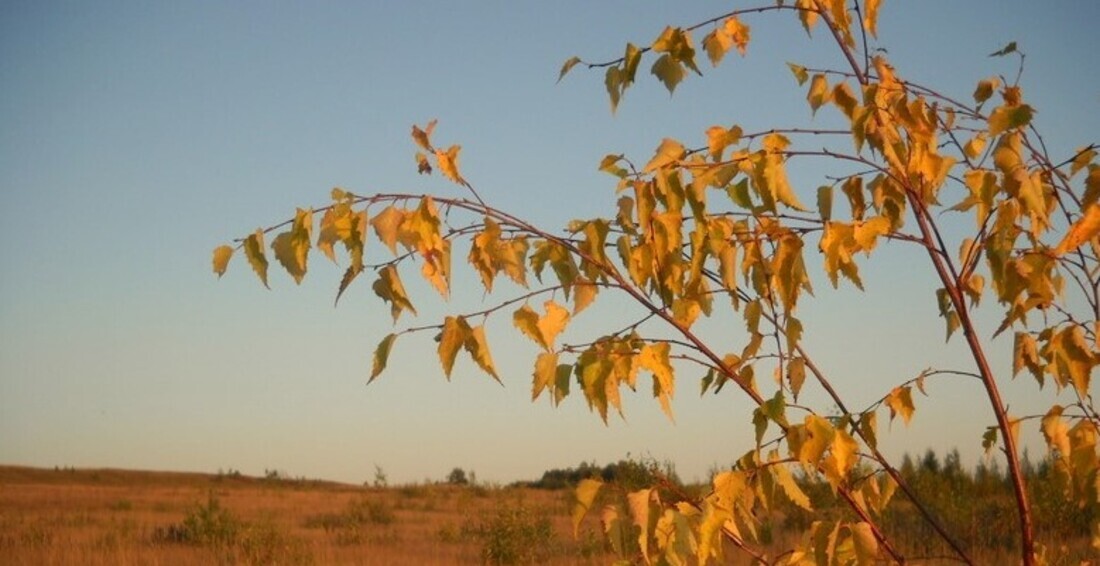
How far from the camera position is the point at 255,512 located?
48.6 feet

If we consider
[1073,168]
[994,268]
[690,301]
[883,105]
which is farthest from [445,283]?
[1073,168]

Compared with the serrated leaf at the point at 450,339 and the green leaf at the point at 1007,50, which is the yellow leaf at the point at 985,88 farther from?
the serrated leaf at the point at 450,339

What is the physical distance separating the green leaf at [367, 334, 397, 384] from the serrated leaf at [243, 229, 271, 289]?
0.25 meters

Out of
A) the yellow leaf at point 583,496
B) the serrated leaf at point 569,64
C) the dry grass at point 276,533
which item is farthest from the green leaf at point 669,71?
the dry grass at point 276,533

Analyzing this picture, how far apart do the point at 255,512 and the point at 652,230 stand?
14.3 m

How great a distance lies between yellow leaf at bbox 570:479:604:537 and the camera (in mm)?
1689

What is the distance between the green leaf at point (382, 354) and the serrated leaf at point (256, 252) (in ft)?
0.80

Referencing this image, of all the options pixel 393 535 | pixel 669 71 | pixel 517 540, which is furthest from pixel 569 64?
pixel 393 535

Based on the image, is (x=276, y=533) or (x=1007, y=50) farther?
(x=276, y=533)

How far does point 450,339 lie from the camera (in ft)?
5.26

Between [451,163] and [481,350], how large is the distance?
38 centimetres

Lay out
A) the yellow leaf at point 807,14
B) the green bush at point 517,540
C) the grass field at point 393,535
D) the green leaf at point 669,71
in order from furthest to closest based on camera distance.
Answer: the green bush at point 517,540 < the grass field at point 393,535 < the yellow leaf at point 807,14 < the green leaf at point 669,71

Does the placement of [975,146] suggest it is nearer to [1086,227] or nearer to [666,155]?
[1086,227]

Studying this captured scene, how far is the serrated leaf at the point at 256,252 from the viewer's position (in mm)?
1702
